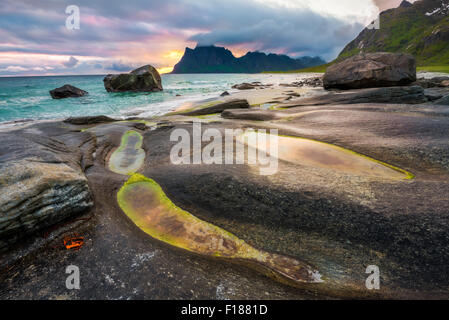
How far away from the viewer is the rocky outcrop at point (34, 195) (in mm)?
3506

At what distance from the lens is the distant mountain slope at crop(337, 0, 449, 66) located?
119 m

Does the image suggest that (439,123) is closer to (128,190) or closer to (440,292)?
(440,292)

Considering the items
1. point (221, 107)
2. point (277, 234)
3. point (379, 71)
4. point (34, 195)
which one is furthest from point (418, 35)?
point (34, 195)

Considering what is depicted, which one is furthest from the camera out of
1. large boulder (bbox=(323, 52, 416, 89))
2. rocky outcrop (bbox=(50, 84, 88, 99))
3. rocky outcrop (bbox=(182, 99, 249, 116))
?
rocky outcrop (bbox=(50, 84, 88, 99))

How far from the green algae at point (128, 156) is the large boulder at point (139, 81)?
4672 cm

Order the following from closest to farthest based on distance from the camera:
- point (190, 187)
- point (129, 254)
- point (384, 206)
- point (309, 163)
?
point (129, 254), point (384, 206), point (190, 187), point (309, 163)

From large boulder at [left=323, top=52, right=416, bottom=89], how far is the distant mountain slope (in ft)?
418

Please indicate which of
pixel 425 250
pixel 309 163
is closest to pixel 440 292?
pixel 425 250

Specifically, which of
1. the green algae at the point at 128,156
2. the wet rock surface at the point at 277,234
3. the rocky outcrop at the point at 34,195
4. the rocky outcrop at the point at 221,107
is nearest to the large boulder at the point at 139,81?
the rocky outcrop at the point at 221,107

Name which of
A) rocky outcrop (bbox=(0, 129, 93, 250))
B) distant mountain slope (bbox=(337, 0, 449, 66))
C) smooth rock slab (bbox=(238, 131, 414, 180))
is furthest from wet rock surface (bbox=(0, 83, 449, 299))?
distant mountain slope (bbox=(337, 0, 449, 66))

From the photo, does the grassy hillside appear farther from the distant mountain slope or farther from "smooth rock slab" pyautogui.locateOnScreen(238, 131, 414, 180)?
"smooth rock slab" pyautogui.locateOnScreen(238, 131, 414, 180)

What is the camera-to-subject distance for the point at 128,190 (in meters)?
5.79

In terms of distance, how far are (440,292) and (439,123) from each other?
7716mm

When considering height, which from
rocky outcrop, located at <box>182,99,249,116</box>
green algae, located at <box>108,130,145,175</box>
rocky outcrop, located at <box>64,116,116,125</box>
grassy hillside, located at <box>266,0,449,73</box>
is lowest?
green algae, located at <box>108,130,145,175</box>
